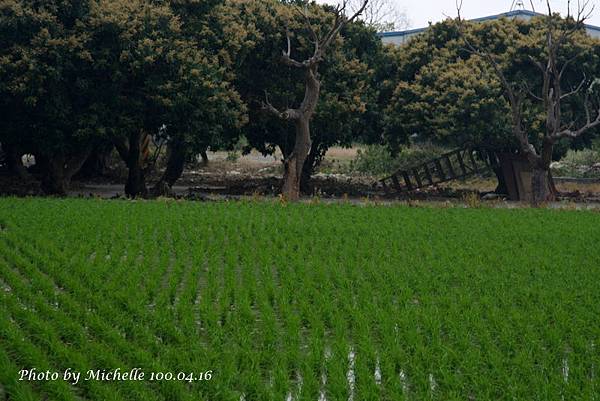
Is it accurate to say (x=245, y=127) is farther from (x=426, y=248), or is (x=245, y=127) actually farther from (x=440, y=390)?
(x=440, y=390)

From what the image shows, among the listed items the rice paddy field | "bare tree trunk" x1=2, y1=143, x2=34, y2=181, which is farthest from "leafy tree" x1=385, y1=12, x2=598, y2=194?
"bare tree trunk" x1=2, y1=143, x2=34, y2=181

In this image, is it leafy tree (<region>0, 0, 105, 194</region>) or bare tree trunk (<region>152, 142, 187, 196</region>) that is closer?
leafy tree (<region>0, 0, 105, 194</region>)

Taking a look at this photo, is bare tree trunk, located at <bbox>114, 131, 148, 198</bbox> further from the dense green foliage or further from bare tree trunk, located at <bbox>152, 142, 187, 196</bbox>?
the dense green foliage

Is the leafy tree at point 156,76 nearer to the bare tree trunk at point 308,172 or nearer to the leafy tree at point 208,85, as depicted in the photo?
the leafy tree at point 208,85

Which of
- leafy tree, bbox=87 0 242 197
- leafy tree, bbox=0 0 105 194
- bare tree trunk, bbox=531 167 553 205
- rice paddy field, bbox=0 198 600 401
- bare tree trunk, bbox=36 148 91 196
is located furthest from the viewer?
bare tree trunk, bbox=531 167 553 205

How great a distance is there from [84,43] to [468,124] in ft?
36.6

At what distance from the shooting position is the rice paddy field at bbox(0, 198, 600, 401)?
7.51m

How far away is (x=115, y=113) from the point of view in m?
21.6

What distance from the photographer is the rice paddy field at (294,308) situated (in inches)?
296

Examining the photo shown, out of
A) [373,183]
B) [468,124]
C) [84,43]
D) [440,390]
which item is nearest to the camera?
[440,390]

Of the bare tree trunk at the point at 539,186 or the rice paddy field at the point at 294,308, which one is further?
the bare tree trunk at the point at 539,186

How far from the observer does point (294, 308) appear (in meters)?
10.3

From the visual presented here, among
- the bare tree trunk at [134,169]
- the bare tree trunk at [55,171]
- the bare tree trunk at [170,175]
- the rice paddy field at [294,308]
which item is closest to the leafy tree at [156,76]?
the bare tree trunk at [134,169]

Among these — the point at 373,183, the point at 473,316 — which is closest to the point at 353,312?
the point at 473,316
